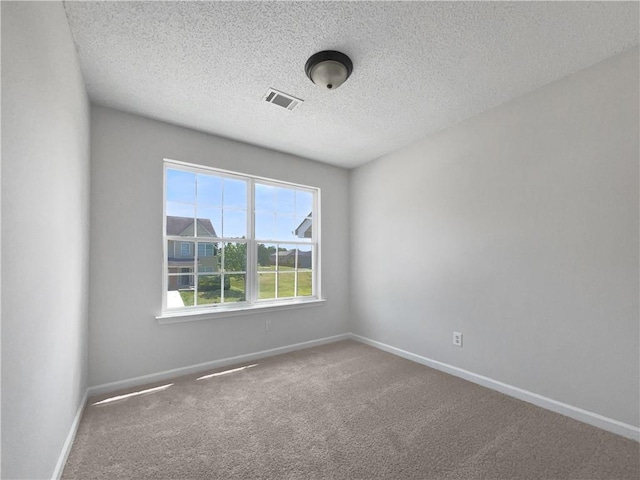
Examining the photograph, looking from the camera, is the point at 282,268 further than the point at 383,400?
Yes

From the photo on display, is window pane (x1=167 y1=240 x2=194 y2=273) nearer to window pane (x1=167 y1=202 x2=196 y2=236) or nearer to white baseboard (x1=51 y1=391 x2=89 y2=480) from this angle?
window pane (x1=167 y1=202 x2=196 y2=236)

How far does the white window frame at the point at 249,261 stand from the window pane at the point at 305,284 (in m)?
0.05

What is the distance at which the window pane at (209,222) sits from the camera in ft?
10.6

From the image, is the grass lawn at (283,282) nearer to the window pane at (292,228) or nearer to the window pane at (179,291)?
the window pane at (292,228)

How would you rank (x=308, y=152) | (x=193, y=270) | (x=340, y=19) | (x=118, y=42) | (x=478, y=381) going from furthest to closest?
(x=308, y=152), (x=193, y=270), (x=478, y=381), (x=118, y=42), (x=340, y=19)

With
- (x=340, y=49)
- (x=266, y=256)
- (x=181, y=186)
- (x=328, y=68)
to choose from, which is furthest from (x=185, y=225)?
(x=340, y=49)

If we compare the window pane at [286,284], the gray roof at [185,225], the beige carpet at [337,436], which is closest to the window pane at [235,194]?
the gray roof at [185,225]

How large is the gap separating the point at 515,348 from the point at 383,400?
1.23 m

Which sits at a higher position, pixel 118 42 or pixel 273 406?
pixel 118 42

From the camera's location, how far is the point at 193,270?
10.3 ft

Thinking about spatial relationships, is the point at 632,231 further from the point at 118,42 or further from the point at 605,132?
the point at 118,42

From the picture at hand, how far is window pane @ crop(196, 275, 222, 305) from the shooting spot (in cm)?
319

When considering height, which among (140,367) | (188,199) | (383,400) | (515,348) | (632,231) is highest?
(188,199)

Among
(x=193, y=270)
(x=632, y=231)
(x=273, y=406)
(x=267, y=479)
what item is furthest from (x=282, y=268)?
(x=632, y=231)
